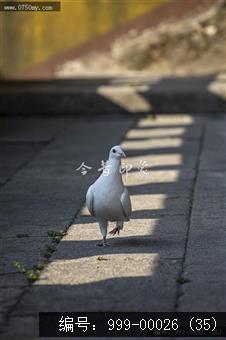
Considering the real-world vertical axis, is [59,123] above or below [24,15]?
below

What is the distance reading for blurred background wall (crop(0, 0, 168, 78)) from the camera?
22.5 meters

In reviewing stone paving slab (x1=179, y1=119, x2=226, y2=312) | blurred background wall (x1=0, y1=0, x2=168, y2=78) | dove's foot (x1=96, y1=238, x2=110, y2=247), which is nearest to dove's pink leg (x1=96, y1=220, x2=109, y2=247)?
dove's foot (x1=96, y1=238, x2=110, y2=247)

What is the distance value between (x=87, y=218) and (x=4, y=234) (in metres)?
0.94

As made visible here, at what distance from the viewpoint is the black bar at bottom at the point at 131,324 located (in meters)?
6.08

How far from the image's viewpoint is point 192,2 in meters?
22.8

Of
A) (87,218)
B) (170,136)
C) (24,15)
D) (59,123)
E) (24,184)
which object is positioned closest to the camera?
(87,218)

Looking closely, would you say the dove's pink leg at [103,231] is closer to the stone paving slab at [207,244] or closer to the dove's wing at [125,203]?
the dove's wing at [125,203]

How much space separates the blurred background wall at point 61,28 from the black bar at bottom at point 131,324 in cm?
1650

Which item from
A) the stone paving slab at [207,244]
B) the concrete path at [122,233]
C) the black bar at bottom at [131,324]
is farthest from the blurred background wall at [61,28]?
the black bar at bottom at [131,324]

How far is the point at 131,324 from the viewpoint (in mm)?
6211

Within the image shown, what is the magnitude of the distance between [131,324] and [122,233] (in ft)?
9.58

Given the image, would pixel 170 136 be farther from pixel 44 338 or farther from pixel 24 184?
pixel 44 338

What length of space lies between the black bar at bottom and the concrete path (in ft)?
0.43

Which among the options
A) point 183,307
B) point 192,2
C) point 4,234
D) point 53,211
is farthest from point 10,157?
point 192,2
